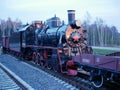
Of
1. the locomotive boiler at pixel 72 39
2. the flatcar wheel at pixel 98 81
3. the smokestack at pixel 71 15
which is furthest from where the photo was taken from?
the smokestack at pixel 71 15

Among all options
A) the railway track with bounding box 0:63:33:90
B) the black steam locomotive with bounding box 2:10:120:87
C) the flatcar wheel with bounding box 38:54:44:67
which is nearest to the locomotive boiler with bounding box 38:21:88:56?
the black steam locomotive with bounding box 2:10:120:87

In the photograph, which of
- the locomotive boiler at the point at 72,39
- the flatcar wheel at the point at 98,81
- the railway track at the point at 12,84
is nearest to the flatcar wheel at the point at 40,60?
the locomotive boiler at the point at 72,39

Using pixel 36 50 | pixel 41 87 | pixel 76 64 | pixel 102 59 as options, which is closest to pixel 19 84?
pixel 41 87

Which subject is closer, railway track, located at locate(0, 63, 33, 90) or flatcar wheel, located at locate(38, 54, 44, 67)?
railway track, located at locate(0, 63, 33, 90)

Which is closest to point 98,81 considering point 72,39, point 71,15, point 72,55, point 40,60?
point 72,55

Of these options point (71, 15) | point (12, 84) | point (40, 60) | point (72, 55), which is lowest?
point (12, 84)

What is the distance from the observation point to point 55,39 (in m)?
16.2

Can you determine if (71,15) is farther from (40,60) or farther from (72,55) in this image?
(40,60)

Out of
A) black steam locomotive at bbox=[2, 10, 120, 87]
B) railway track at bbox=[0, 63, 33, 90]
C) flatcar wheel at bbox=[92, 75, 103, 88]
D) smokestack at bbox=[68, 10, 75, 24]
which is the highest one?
A: smokestack at bbox=[68, 10, 75, 24]

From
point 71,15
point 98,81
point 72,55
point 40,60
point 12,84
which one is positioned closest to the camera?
point 98,81

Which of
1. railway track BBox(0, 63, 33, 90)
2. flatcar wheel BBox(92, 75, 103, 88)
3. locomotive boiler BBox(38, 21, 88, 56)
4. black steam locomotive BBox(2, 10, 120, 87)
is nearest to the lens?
black steam locomotive BBox(2, 10, 120, 87)

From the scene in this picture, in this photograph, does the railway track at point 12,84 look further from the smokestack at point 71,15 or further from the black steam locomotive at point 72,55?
the smokestack at point 71,15

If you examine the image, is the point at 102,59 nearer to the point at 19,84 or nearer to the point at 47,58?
the point at 19,84

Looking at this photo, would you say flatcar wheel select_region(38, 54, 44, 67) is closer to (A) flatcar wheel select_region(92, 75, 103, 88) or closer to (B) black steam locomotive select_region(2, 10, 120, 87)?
(B) black steam locomotive select_region(2, 10, 120, 87)
